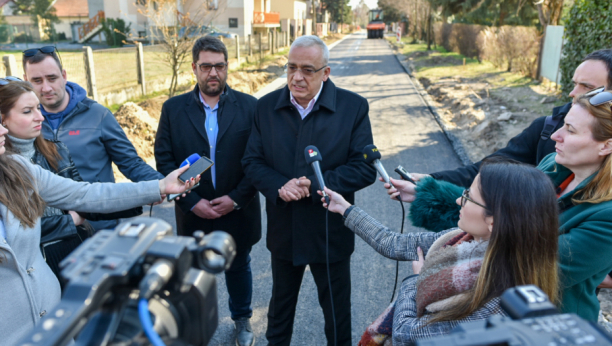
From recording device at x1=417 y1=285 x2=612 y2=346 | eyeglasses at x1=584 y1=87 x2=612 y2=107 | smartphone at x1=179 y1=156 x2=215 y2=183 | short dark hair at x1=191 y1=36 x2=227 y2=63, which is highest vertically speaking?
short dark hair at x1=191 y1=36 x2=227 y2=63

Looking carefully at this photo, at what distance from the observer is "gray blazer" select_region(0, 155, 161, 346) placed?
178 cm

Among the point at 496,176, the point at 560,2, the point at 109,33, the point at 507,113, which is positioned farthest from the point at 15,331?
the point at 109,33

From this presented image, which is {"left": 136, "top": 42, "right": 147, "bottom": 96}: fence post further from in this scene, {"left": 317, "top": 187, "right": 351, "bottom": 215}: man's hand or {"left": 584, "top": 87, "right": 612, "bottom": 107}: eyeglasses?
{"left": 584, "top": 87, "right": 612, "bottom": 107}: eyeglasses

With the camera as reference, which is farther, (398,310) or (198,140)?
(198,140)

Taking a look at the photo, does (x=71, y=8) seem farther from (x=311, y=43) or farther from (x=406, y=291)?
(x=406, y=291)

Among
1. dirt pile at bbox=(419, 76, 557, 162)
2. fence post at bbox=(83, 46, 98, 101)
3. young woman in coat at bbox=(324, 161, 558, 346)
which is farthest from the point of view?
fence post at bbox=(83, 46, 98, 101)

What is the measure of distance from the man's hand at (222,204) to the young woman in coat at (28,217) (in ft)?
3.09

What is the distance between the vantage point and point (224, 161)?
10.7ft

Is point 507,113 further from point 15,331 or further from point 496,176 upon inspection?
point 15,331

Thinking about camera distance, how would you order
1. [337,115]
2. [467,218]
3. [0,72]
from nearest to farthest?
[467,218] < [337,115] < [0,72]

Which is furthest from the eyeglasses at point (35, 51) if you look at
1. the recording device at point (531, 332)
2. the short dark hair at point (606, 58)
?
the short dark hair at point (606, 58)

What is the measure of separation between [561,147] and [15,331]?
261cm

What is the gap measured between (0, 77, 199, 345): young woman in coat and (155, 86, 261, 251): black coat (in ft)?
3.26

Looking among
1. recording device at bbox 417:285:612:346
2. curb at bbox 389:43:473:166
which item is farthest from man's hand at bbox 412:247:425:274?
curb at bbox 389:43:473:166
